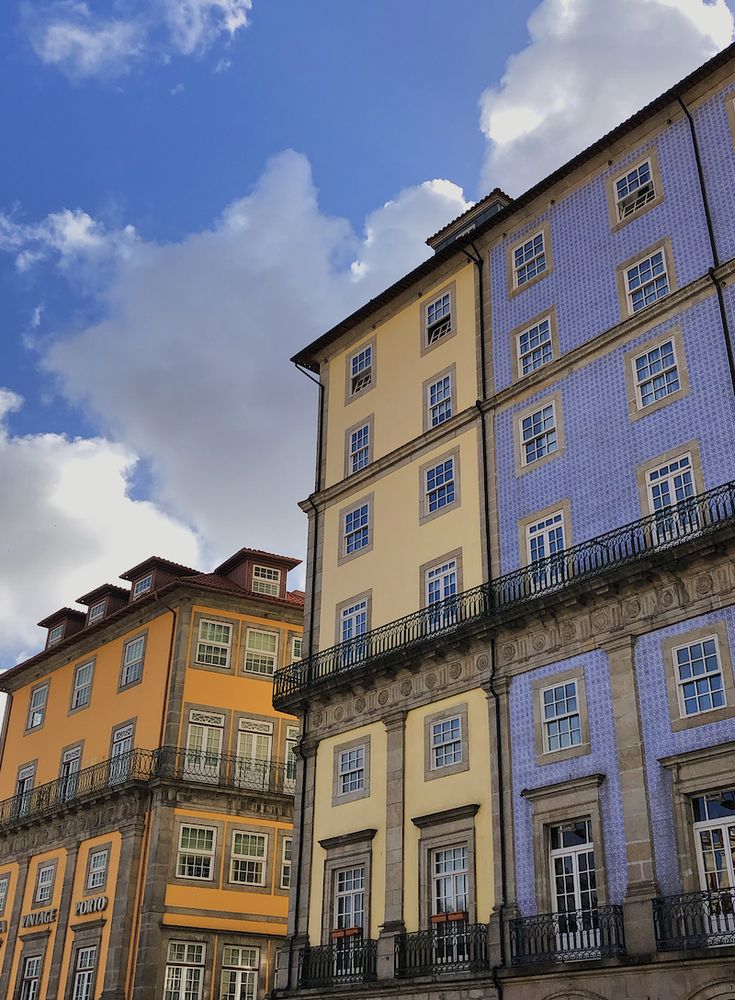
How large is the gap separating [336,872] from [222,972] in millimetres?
10427

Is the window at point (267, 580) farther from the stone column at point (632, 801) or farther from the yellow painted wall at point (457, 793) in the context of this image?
the stone column at point (632, 801)

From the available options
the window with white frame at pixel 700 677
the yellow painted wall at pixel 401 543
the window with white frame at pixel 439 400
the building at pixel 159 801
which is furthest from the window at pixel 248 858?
the window with white frame at pixel 700 677

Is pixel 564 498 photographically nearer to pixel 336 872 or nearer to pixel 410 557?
pixel 410 557

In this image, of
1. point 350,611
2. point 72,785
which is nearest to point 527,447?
point 350,611

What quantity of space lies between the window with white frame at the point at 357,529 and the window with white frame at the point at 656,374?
8.23 meters

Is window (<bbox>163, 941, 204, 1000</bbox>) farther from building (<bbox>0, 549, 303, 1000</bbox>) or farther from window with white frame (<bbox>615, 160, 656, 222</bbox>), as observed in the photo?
window with white frame (<bbox>615, 160, 656, 222</bbox>)

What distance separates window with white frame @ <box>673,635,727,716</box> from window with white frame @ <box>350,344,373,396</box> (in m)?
13.4

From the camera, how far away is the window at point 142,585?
133 feet

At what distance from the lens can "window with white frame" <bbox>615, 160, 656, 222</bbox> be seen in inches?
990

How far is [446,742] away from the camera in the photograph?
2405cm

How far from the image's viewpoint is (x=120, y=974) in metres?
32.4

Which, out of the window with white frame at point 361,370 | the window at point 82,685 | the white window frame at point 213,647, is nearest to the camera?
the window with white frame at point 361,370

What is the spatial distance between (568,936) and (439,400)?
13.1 meters

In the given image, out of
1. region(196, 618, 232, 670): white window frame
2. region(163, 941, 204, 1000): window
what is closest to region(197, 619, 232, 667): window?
region(196, 618, 232, 670): white window frame
